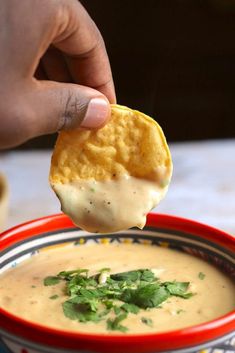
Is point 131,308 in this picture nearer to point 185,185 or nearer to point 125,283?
point 125,283

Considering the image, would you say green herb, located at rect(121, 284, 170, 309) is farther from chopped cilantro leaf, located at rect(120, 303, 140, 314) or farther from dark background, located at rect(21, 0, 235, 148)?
dark background, located at rect(21, 0, 235, 148)

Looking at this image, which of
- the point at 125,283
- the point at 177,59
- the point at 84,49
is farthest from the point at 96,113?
the point at 177,59

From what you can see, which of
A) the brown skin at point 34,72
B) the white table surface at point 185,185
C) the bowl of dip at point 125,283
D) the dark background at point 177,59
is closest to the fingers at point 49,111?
the brown skin at point 34,72

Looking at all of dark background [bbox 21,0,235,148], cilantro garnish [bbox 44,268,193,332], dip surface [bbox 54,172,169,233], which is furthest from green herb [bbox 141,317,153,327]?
dark background [bbox 21,0,235,148]

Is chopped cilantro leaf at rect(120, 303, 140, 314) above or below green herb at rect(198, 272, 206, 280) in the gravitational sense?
above

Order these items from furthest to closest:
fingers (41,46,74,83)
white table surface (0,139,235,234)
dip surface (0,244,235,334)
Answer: white table surface (0,139,235,234)
fingers (41,46,74,83)
dip surface (0,244,235,334)

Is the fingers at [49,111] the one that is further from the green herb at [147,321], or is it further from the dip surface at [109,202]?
the green herb at [147,321]
